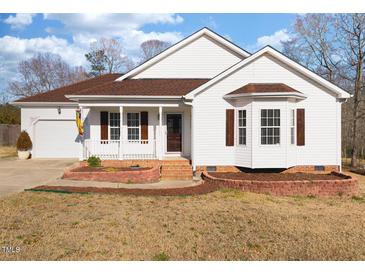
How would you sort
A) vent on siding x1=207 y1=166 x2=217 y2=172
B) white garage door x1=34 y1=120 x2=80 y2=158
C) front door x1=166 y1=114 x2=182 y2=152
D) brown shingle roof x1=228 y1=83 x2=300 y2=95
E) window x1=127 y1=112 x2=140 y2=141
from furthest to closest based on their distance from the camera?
white garage door x1=34 y1=120 x2=80 y2=158 → front door x1=166 y1=114 x2=182 y2=152 → window x1=127 y1=112 x2=140 y2=141 → vent on siding x1=207 y1=166 x2=217 y2=172 → brown shingle roof x1=228 y1=83 x2=300 y2=95

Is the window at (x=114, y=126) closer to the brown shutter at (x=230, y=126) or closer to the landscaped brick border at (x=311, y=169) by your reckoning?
the brown shutter at (x=230, y=126)

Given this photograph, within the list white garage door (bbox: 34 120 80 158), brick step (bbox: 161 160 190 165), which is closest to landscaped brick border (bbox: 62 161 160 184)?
brick step (bbox: 161 160 190 165)

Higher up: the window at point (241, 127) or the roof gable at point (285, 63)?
the roof gable at point (285, 63)

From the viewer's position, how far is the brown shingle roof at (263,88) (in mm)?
11735

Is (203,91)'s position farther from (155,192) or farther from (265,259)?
(265,259)

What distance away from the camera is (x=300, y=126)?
40.8 ft

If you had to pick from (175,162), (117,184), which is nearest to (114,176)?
(117,184)

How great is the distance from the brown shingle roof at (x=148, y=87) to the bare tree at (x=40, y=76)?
109 feet

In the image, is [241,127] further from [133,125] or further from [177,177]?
[133,125]

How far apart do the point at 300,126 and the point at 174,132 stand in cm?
601

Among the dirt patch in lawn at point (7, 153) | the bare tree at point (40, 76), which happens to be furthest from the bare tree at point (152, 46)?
the dirt patch in lawn at point (7, 153)

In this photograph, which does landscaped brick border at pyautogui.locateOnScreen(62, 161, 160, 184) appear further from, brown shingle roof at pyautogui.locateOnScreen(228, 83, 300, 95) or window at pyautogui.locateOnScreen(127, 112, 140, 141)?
brown shingle roof at pyautogui.locateOnScreen(228, 83, 300, 95)

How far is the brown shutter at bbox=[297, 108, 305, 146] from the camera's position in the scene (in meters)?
12.4

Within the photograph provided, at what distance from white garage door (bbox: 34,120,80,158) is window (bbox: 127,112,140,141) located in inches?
158
